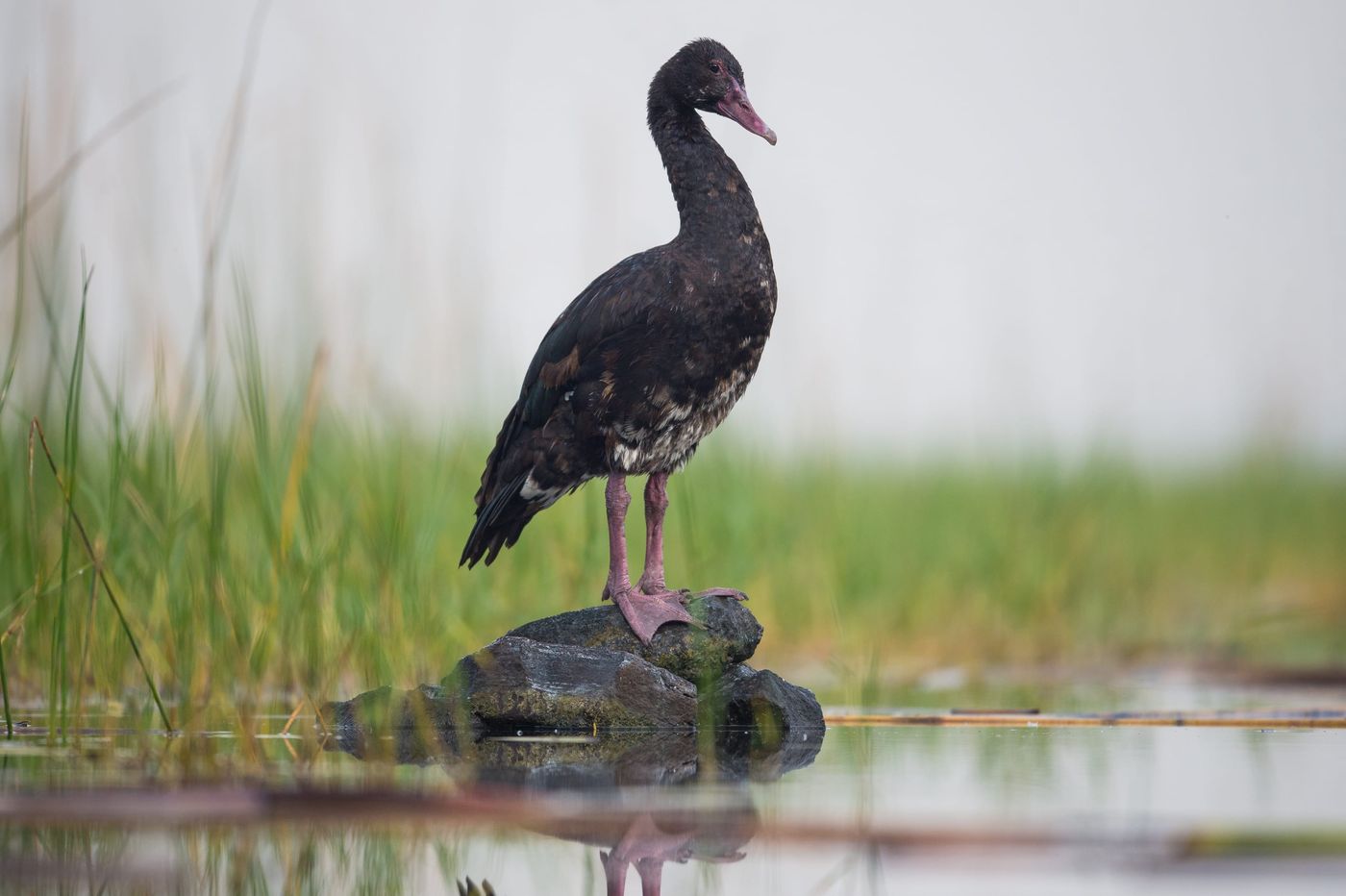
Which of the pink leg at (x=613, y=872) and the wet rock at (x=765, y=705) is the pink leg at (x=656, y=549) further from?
the pink leg at (x=613, y=872)

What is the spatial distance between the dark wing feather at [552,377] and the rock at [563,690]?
66 centimetres

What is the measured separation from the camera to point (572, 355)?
15.6ft

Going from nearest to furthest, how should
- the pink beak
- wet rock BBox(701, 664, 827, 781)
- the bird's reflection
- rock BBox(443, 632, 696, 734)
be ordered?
the bird's reflection → wet rock BBox(701, 664, 827, 781) → rock BBox(443, 632, 696, 734) → the pink beak

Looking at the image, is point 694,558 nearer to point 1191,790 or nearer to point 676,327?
point 676,327

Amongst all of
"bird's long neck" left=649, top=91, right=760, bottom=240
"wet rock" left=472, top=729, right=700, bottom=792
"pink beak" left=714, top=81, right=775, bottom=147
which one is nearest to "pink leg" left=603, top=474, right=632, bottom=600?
"wet rock" left=472, top=729, right=700, bottom=792

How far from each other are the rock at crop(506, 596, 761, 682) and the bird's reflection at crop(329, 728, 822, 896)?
42 cm

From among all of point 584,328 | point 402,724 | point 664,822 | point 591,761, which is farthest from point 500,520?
point 664,822

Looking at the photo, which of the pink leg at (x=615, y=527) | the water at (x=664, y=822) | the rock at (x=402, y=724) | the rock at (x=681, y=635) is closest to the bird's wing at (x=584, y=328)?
the pink leg at (x=615, y=527)

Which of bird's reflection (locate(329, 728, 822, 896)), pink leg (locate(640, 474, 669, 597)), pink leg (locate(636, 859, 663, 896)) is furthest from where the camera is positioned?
pink leg (locate(640, 474, 669, 597))

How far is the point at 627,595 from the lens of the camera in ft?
15.5

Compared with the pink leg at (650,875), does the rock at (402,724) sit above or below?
above

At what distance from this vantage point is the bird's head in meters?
5.02

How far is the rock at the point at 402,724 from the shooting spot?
3.60 m

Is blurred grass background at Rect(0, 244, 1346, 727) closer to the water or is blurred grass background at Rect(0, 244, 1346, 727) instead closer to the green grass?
the green grass
